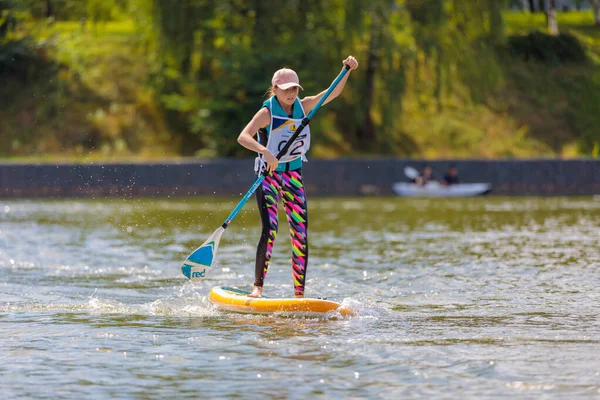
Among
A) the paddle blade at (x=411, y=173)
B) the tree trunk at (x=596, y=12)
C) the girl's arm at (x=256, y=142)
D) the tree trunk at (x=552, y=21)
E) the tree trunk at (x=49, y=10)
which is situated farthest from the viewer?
the tree trunk at (x=596, y=12)

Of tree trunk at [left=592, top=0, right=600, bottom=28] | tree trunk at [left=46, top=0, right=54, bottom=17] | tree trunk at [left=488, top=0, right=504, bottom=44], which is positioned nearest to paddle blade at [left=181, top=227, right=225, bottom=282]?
tree trunk at [left=488, top=0, right=504, bottom=44]

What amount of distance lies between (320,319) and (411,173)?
2288cm

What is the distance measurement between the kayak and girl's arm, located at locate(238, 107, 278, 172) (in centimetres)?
2090

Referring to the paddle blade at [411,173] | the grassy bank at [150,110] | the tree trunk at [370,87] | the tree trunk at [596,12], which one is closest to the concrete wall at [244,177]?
the paddle blade at [411,173]

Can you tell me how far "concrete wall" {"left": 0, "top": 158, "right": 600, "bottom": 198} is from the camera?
101 ft

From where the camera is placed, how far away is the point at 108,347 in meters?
8.66

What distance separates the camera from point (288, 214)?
10.7m

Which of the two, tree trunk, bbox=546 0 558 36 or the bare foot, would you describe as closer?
the bare foot

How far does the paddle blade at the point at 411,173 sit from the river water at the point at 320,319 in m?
12.2

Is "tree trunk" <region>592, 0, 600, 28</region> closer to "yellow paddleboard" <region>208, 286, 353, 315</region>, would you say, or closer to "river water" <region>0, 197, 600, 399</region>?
"river water" <region>0, 197, 600, 399</region>

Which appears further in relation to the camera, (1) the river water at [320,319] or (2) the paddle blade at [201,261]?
(2) the paddle blade at [201,261]

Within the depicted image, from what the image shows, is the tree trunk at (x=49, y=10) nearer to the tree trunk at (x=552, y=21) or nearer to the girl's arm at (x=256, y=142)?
the tree trunk at (x=552, y=21)

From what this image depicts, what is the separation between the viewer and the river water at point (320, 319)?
739cm

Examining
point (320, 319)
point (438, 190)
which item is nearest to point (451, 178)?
point (438, 190)
